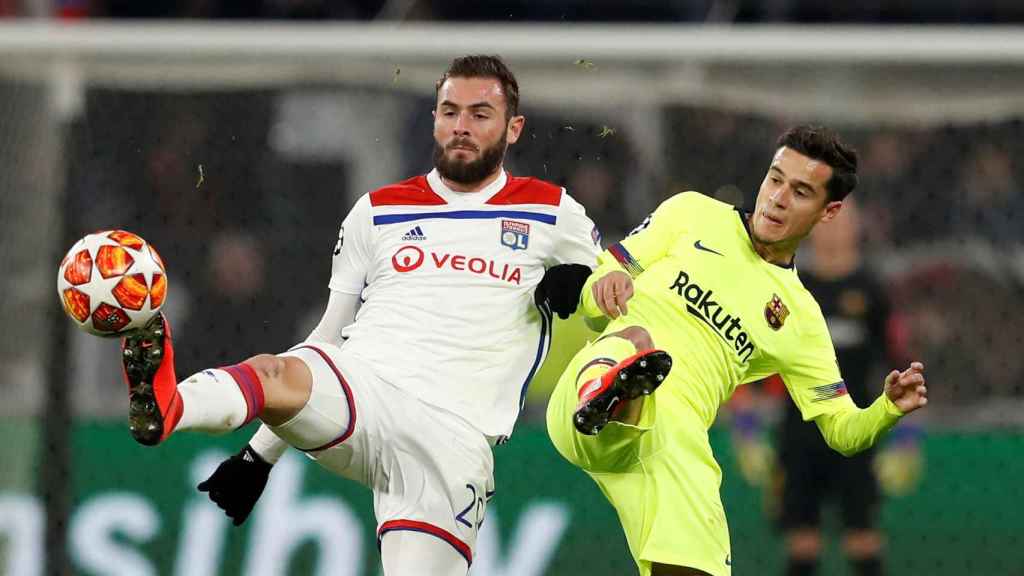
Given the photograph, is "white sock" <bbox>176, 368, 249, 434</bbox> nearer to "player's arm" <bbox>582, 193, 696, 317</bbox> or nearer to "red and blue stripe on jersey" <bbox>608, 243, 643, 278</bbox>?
"player's arm" <bbox>582, 193, 696, 317</bbox>

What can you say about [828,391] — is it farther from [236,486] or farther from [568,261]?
[236,486]

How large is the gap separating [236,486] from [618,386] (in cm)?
140

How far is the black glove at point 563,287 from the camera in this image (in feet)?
17.4

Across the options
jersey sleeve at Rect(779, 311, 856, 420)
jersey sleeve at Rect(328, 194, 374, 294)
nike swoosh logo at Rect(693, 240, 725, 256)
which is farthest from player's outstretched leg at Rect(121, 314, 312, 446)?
jersey sleeve at Rect(779, 311, 856, 420)

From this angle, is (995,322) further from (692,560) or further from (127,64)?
(127,64)

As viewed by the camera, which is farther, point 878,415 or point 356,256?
point 356,256

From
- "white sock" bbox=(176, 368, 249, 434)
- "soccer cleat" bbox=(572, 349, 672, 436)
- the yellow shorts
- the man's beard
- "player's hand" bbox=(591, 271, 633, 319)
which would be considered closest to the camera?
Answer: "white sock" bbox=(176, 368, 249, 434)

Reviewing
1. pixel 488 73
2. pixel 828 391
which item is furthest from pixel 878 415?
pixel 488 73

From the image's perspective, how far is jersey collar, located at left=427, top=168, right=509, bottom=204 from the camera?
17.9 ft

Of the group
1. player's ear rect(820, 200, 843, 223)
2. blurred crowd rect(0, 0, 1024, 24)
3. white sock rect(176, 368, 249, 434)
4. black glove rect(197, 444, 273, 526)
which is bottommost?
black glove rect(197, 444, 273, 526)

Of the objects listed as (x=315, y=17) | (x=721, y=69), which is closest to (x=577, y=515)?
(x=721, y=69)

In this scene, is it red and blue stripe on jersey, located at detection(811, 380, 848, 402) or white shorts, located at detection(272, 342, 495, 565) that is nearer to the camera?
white shorts, located at detection(272, 342, 495, 565)

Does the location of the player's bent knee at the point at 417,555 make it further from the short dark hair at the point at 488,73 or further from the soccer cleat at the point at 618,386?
the short dark hair at the point at 488,73

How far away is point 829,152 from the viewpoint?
5461 mm
